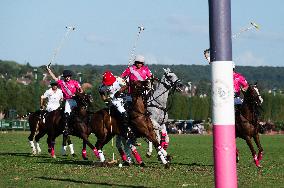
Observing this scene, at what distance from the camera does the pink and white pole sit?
32.4ft

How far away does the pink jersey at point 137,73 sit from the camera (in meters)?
18.9

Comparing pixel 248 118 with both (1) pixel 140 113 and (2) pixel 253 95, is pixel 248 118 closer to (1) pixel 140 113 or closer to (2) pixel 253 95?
(2) pixel 253 95

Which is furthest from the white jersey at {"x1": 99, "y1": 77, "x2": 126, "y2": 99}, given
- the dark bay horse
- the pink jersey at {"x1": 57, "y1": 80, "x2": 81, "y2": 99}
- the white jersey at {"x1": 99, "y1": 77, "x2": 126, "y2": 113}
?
the dark bay horse

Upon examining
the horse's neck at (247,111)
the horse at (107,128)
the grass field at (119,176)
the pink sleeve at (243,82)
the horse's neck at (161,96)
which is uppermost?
the pink sleeve at (243,82)

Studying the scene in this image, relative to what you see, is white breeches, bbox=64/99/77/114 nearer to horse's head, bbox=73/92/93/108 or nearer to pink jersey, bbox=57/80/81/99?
pink jersey, bbox=57/80/81/99

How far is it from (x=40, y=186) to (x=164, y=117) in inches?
335

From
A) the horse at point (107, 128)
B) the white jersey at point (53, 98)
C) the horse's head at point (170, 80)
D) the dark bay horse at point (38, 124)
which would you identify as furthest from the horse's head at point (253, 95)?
the white jersey at point (53, 98)

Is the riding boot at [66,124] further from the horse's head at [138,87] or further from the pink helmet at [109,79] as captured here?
the horse's head at [138,87]

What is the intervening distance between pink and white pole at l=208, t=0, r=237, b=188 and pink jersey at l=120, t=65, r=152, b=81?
8.91 metres

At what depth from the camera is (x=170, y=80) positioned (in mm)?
21766

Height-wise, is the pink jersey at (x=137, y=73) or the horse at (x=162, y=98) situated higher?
the pink jersey at (x=137, y=73)

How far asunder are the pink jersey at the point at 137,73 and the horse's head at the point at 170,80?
2.58m

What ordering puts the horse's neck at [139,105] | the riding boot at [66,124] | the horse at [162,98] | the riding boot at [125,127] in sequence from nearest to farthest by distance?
the horse's neck at [139,105], the riding boot at [125,127], the horse at [162,98], the riding boot at [66,124]

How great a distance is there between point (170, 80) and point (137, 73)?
299 centimetres
